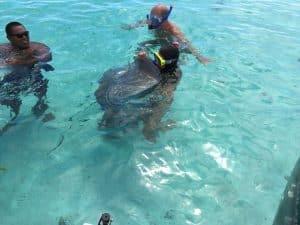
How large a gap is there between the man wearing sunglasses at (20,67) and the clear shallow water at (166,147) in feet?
1.05

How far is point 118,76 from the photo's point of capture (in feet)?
18.5

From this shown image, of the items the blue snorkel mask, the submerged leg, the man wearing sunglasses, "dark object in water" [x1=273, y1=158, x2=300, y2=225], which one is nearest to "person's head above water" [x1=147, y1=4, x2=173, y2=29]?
the blue snorkel mask

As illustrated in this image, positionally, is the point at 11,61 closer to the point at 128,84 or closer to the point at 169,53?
the point at 128,84

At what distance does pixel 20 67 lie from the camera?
5.82 metres

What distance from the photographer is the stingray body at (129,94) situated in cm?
529

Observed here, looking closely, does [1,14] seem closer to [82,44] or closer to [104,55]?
[82,44]

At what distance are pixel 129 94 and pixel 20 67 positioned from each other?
78.9 inches

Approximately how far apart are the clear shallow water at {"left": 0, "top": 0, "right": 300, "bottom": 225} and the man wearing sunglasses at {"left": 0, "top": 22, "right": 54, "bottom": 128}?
A: 0.32 m

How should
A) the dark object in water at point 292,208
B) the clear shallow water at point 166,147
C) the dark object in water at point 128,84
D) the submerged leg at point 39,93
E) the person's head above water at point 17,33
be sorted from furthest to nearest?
the submerged leg at point 39,93
the person's head above water at point 17,33
the dark object in water at point 128,84
the clear shallow water at point 166,147
the dark object in water at point 292,208

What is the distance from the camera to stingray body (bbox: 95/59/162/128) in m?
5.29

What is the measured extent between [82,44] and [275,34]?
18.0ft

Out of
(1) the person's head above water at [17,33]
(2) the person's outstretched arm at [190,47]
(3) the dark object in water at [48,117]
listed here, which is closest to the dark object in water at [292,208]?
(3) the dark object in water at [48,117]

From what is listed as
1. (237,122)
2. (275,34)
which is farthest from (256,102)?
(275,34)

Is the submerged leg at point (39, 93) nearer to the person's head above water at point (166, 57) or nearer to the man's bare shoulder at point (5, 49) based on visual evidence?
the man's bare shoulder at point (5, 49)
